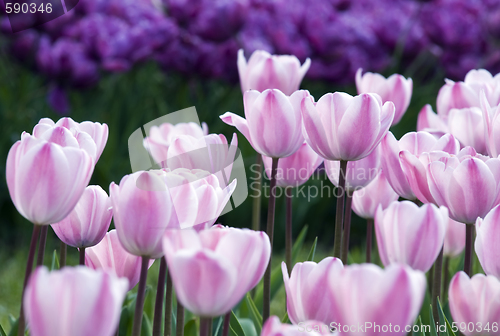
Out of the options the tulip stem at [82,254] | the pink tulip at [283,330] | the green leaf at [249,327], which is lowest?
the green leaf at [249,327]

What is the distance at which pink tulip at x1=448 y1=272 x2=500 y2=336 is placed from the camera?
561mm

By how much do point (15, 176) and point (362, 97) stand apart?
41cm

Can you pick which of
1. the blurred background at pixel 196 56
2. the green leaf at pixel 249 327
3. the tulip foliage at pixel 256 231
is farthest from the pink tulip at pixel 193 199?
the blurred background at pixel 196 56

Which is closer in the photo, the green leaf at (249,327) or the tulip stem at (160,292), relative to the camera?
the tulip stem at (160,292)

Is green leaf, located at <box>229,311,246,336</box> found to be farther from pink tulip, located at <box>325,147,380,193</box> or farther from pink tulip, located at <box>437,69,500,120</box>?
pink tulip, located at <box>437,69,500,120</box>

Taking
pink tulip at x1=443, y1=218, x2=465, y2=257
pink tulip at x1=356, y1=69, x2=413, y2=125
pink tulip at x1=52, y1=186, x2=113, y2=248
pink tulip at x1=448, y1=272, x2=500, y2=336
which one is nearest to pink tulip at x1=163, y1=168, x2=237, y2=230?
pink tulip at x1=52, y1=186, x2=113, y2=248

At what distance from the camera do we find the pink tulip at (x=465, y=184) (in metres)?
0.66

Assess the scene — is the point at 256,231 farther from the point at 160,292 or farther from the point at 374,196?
the point at 374,196

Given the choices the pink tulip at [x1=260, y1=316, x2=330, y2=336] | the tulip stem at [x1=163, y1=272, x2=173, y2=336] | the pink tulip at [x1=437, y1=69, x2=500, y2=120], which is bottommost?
the tulip stem at [x1=163, y1=272, x2=173, y2=336]

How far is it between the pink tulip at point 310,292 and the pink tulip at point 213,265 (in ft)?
0.32

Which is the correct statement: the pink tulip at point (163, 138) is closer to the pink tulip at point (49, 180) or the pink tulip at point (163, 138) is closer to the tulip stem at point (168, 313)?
the tulip stem at point (168, 313)

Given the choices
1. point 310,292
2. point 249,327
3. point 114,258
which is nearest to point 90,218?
point 114,258

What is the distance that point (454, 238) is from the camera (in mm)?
990

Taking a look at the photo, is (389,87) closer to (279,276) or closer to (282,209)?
(279,276)
